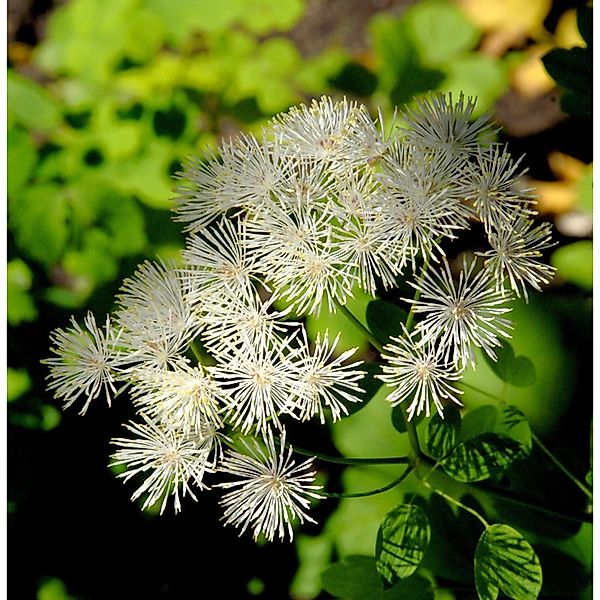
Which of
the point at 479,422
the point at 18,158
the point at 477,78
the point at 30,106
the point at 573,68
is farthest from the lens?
the point at 477,78

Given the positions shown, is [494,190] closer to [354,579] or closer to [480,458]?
[480,458]

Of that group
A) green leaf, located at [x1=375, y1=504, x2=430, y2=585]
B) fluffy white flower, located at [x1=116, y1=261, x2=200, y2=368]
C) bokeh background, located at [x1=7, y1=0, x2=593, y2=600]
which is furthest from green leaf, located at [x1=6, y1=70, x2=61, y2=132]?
green leaf, located at [x1=375, y1=504, x2=430, y2=585]

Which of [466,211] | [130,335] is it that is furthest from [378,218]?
[130,335]

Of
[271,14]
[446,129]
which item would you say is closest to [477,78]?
[271,14]

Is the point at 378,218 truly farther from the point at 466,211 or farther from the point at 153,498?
the point at 153,498

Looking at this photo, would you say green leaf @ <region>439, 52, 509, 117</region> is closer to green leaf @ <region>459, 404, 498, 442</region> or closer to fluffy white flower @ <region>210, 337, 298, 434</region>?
green leaf @ <region>459, 404, 498, 442</region>

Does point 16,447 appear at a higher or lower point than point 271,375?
lower
